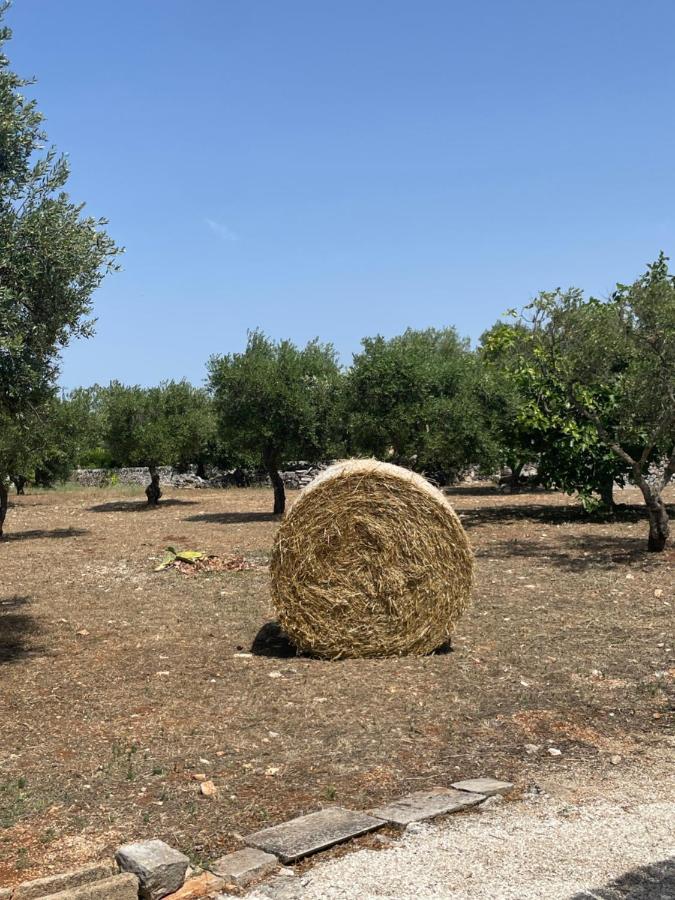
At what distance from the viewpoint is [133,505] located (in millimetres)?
34406

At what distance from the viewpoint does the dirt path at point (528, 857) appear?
15.6 feet

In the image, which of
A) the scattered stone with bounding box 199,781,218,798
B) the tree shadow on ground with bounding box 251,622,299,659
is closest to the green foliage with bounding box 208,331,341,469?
the tree shadow on ground with bounding box 251,622,299,659

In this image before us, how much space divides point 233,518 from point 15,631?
15.7 metres

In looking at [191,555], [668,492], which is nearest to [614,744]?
[191,555]

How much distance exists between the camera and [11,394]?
33.2ft

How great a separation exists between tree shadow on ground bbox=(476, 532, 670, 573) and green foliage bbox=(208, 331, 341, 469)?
9113 millimetres

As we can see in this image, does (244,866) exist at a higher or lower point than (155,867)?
lower

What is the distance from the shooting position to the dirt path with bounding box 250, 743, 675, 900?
4.77 metres

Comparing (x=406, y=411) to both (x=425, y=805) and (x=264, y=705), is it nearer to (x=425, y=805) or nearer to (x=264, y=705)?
(x=264, y=705)

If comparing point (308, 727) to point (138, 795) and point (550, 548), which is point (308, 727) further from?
point (550, 548)

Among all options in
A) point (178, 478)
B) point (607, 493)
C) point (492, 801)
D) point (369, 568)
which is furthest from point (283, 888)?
point (178, 478)

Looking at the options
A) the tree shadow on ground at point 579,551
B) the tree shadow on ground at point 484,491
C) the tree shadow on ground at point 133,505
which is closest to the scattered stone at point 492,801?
the tree shadow on ground at point 579,551

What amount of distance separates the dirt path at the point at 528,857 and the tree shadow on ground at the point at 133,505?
27494mm

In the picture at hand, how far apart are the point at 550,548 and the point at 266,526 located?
28.6 feet
